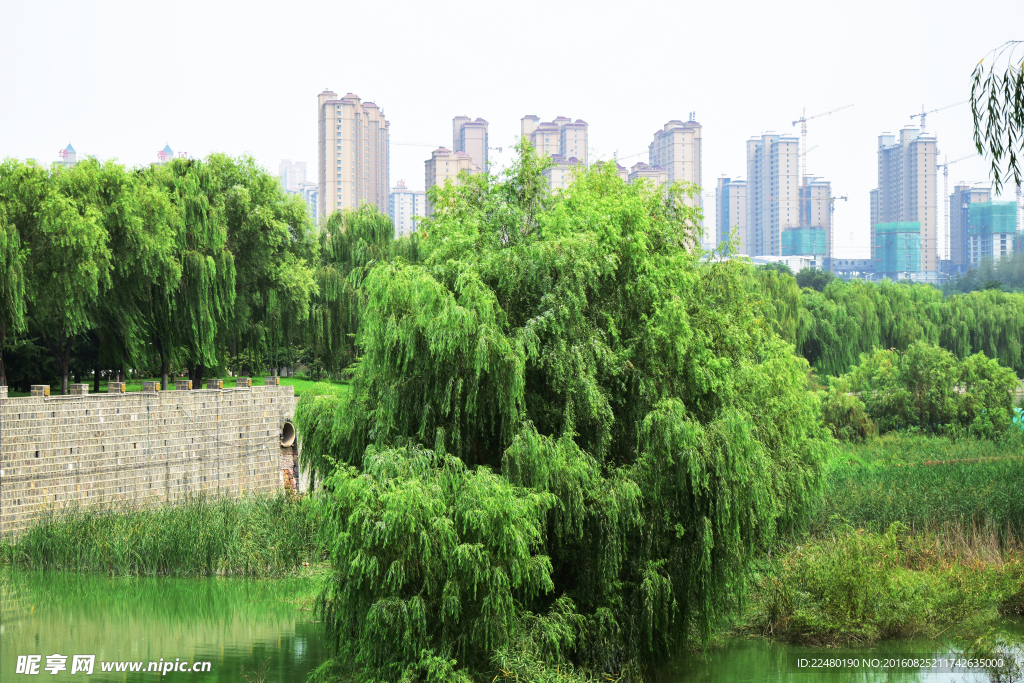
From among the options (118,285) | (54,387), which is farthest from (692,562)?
(54,387)

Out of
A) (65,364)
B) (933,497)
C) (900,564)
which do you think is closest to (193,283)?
(65,364)

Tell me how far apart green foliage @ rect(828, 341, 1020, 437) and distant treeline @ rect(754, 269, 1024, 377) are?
6250mm

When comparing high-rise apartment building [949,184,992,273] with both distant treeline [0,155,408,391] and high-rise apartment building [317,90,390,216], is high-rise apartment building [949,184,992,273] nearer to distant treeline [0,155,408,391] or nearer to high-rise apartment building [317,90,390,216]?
high-rise apartment building [317,90,390,216]

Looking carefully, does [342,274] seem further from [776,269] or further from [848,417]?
[776,269]

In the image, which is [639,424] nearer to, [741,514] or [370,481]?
[741,514]

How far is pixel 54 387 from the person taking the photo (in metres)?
23.5

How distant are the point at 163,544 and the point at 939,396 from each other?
23.8 m

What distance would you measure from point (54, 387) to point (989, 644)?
20884mm

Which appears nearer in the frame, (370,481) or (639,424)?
(370,481)

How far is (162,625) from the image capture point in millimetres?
12750

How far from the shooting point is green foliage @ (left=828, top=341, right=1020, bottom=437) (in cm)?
2933

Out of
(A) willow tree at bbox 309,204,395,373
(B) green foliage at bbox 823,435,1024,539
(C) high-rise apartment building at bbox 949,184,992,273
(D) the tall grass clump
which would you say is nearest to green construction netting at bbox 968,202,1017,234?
(C) high-rise apartment building at bbox 949,184,992,273

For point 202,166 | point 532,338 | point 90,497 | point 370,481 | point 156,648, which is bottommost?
point 156,648

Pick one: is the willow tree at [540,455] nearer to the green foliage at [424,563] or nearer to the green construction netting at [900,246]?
the green foliage at [424,563]
